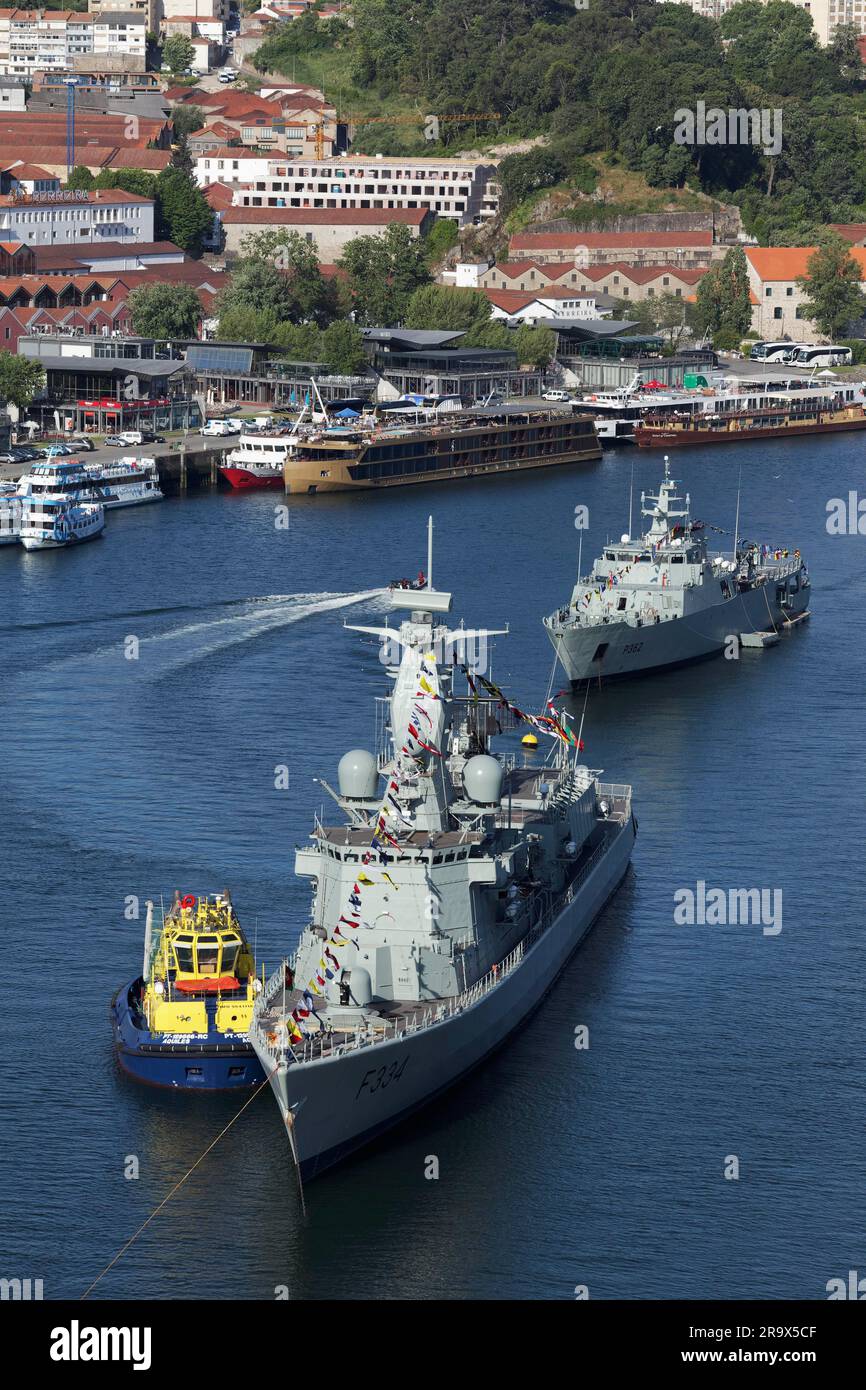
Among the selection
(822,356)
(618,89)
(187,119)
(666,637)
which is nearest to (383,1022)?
(666,637)

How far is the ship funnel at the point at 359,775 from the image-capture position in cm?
3878

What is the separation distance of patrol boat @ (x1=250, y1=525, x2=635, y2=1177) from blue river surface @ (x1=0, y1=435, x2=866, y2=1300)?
2.78ft

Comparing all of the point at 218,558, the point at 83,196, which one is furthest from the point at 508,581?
the point at 83,196

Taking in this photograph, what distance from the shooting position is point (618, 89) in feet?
500

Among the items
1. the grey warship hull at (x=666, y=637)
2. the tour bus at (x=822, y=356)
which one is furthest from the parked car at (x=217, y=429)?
the tour bus at (x=822, y=356)

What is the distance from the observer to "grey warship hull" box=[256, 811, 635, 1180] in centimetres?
3469

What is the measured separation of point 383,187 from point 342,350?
35317 mm

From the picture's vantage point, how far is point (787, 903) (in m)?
47.0

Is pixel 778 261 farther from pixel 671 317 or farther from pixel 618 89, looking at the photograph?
pixel 618 89

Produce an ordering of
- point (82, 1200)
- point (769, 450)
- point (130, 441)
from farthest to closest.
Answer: point (769, 450) → point (130, 441) → point (82, 1200)

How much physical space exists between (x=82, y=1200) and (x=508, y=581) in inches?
1738

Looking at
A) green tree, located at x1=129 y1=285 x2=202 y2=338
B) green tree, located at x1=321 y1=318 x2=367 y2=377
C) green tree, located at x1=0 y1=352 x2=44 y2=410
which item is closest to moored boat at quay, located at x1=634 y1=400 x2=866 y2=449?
green tree, located at x1=321 y1=318 x2=367 y2=377

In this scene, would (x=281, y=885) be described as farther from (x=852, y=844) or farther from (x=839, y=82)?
(x=839, y=82)

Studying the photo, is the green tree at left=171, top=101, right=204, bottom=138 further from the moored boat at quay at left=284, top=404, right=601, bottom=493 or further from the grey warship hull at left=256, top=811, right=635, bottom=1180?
the grey warship hull at left=256, top=811, right=635, bottom=1180
